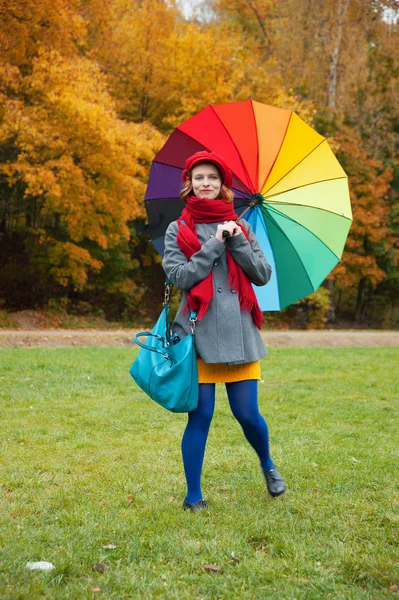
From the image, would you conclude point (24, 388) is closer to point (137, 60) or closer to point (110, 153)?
point (110, 153)

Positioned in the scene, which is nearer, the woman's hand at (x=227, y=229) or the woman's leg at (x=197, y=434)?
the woman's hand at (x=227, y=229)

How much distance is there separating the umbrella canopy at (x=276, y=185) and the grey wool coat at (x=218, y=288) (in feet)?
1.74

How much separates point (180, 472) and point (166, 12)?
20457 mm

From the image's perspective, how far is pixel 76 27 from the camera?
15961 mm

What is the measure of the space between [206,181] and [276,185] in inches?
28.1

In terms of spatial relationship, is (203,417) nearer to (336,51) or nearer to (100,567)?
(100,567)

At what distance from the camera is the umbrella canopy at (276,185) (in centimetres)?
426

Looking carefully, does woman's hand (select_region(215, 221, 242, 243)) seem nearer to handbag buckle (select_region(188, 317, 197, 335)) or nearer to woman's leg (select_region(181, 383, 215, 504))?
handbag buckle (select_region(188, 317, 197, 335))

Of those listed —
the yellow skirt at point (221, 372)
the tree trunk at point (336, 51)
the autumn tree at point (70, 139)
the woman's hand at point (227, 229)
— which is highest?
the tree trunk at point (336, 51)

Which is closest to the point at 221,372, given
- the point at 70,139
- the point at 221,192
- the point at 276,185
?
the point at 221,192

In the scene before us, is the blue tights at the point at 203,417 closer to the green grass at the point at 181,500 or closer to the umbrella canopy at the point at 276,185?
the green grass at the point at 181,500

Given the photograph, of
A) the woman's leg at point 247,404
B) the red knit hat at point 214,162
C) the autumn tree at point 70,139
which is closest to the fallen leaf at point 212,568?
the woman's leg at point 247,404

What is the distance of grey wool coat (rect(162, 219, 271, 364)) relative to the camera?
3611 mm

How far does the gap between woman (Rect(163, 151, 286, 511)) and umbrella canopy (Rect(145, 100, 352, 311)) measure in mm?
468
